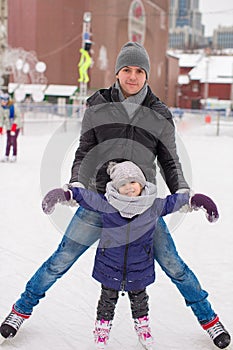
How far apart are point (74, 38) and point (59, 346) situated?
92.1 ft

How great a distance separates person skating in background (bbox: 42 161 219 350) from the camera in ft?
6.28

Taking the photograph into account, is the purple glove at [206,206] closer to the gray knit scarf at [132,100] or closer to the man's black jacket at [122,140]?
the man's black jacket at [122,140]

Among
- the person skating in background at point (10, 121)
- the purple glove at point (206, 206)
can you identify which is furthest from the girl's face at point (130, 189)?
the person skating in background at point (10, 121)

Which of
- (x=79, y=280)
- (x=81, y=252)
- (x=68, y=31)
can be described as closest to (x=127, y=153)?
(x=81, y=252)

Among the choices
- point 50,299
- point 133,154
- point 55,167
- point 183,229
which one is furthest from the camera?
point 183,229

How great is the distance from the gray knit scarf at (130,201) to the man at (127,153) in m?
0.13

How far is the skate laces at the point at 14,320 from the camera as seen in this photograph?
7.32 feet

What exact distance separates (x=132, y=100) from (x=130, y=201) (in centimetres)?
43

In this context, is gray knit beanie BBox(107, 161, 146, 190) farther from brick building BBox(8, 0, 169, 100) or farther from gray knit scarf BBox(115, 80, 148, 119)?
brick building BBox(8, 0, 169, 100)

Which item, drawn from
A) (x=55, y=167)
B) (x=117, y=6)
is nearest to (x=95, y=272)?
(x=55, y=167)

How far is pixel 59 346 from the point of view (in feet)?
7.36

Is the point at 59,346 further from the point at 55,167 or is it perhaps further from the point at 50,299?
the point at 55,167

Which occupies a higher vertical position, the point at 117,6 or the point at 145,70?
the point at 117,6

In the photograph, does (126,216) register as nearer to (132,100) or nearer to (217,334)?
(132,100)
